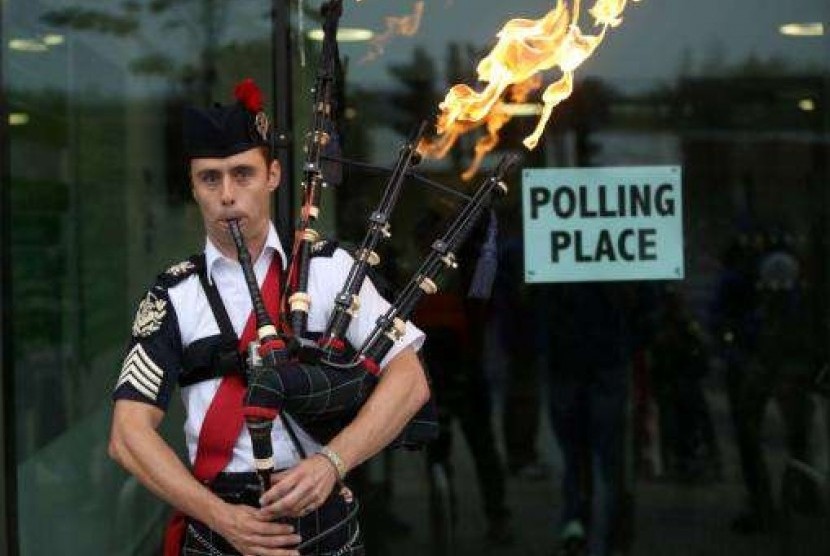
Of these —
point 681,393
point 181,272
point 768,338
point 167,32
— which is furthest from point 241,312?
point 768,338

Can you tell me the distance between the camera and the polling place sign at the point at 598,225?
17.5ft

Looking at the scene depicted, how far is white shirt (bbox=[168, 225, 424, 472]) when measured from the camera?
3.40m

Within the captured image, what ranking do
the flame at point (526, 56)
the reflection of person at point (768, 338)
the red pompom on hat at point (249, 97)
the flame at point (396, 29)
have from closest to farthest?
1. the red pompom on hat at point (249, 97)
2. the flame at point (526, 56)
3. the flame at point (396, 29)
4. the reflection of person at point (768, 338)

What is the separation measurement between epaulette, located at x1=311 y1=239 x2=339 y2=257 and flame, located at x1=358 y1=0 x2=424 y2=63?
194cm

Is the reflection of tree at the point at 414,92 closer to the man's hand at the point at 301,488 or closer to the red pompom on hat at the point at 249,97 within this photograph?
the red pompom on hat at the point at 249,97

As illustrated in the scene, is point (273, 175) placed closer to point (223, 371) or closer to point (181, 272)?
point (181, 272)

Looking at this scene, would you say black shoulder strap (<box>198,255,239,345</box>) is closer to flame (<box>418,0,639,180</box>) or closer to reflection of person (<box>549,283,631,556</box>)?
flame (<box>418,0,639,180</box>)

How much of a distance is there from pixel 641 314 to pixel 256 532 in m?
2.52

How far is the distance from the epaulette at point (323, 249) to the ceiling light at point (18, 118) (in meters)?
2.11

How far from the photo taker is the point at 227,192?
3.34 meters

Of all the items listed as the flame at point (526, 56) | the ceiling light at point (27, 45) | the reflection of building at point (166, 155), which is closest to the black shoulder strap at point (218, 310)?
the flame at point (526, 56)

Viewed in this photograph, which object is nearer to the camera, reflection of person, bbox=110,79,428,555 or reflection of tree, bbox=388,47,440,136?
reflection of person, bbox=110,79,428,555

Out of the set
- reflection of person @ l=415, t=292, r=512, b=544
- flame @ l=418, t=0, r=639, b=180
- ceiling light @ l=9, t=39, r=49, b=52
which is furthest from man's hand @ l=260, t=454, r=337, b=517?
ceiling light @ l=9, t=39, r=49, b=52

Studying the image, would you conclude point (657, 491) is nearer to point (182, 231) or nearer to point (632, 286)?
point (632, 286)
